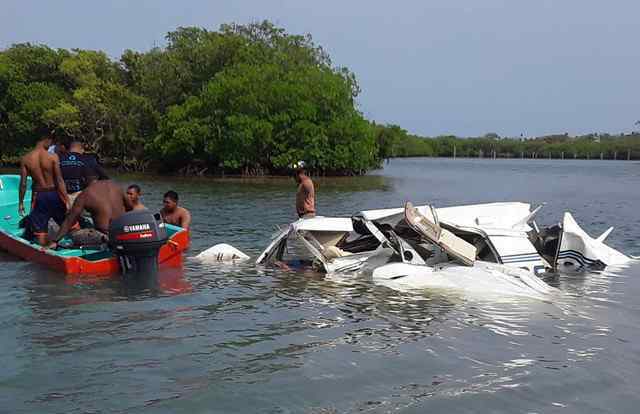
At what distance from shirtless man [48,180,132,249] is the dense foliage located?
38347 mm

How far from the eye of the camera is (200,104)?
5294 centimetres

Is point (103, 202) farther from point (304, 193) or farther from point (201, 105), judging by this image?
point (201, 105)

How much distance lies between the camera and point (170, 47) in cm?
6109

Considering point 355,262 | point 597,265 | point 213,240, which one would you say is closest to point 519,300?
point 355,262

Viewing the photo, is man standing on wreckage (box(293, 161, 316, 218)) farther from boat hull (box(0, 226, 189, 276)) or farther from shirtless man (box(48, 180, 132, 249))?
shirtless man (box(48, 180, 132, 249))

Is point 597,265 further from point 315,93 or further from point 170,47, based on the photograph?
point 170,47

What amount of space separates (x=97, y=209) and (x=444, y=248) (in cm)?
562

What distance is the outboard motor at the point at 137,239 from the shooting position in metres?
10.4

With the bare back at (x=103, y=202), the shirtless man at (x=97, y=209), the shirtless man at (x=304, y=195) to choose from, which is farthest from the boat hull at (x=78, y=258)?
the shirtless man at (x=304, y=195)

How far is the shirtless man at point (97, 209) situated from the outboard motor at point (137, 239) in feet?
2.16

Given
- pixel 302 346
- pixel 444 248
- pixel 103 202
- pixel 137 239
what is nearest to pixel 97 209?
pixel 103 202

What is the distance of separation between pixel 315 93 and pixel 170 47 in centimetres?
1675

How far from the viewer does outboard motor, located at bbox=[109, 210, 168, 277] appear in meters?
10.4

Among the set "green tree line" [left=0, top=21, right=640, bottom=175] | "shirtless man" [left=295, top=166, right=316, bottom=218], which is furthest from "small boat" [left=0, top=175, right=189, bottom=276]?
"green tree line" [left=0, top=21, right=640, bottom=175]
